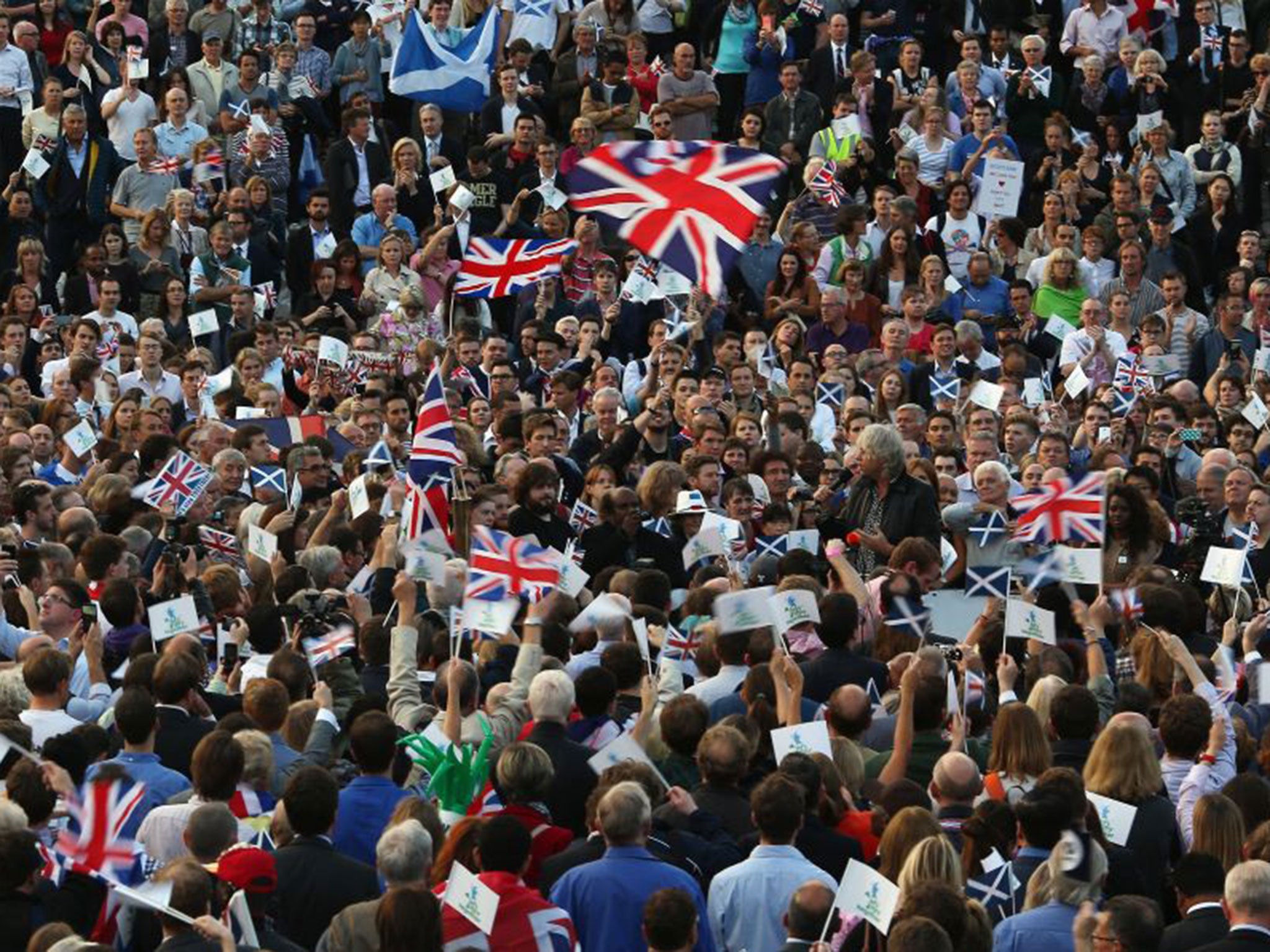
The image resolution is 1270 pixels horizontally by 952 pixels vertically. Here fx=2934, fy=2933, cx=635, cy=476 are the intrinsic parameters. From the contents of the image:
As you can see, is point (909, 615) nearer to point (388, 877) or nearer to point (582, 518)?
point (582, 518)

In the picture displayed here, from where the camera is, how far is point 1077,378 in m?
20.1

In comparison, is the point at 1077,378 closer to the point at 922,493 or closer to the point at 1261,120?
the point at 922,493

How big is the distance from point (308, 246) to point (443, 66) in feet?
9.51

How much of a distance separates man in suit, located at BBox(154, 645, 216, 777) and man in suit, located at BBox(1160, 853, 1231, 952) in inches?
147

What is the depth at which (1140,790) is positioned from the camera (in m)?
10.4

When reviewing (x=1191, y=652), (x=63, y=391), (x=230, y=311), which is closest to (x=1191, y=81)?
(x=230, y=311)

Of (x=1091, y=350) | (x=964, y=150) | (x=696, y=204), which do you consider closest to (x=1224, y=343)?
(x=1091, y=350)

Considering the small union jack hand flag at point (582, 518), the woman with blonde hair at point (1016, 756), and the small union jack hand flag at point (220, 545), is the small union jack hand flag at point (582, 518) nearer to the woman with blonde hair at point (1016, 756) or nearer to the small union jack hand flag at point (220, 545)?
the small union jack hand flag at point (220, 545)

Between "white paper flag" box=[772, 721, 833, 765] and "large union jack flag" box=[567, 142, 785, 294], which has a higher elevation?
"large union jack flag" box=[567, 142, 785, 294]

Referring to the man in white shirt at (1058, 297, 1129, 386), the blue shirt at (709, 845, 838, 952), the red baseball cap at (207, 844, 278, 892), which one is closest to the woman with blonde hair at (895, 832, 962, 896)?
the blue shirt at (709, 845, 838, 952)

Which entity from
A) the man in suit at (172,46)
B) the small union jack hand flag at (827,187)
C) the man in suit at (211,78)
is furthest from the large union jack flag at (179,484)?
the man in suit at (172,46)

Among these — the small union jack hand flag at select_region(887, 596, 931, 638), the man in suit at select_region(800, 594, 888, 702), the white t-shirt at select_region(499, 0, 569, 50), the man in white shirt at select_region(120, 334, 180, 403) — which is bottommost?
the man in white shirt at select_region(120, 334, 180, 403)

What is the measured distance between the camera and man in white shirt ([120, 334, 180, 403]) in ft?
66.6

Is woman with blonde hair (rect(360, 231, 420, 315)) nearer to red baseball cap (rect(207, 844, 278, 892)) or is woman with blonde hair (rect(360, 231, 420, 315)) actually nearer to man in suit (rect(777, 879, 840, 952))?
red baseball cap (rect(207, 844, 278, 892))
